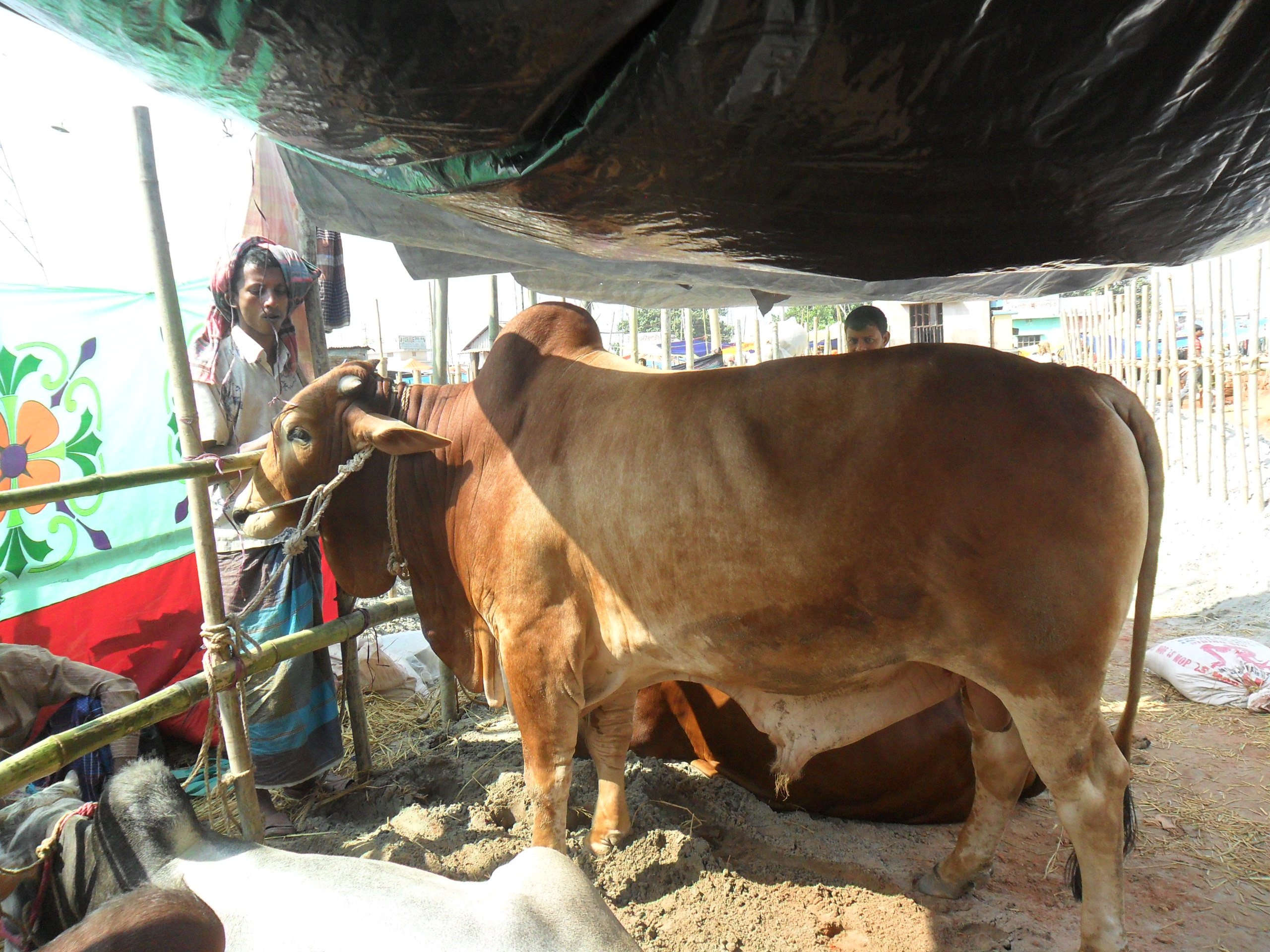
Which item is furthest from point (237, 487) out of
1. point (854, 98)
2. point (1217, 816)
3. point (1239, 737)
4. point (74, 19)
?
point (1239, 737)

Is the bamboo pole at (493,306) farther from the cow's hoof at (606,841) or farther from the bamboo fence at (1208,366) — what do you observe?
the bamboo fence at (1208,366)

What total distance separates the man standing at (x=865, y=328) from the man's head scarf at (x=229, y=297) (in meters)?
3.03

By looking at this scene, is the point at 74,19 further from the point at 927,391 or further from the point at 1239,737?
the point at 1239,737

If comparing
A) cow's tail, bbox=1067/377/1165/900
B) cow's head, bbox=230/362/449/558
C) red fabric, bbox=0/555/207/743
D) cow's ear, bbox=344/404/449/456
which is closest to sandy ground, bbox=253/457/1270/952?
cow's tail, bbox=1067/377/1165/900

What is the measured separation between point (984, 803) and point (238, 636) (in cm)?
251

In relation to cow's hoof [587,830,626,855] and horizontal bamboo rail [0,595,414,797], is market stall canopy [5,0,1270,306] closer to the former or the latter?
horizontal bamboo rail [0,595,414,797]

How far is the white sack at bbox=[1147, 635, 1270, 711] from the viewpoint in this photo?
411 centimetres

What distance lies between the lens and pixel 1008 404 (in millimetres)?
2043

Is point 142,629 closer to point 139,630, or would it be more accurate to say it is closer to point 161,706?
point 139,630

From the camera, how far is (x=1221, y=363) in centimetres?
705

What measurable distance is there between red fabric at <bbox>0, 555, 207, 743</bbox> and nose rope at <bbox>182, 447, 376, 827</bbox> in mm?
1278

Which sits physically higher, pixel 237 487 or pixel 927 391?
pixel 927 391

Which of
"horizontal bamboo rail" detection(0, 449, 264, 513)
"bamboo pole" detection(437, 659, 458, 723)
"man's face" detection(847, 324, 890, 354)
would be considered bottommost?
"bamboo pole" detection(437, 659, 458, 723)

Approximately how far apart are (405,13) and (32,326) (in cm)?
373
